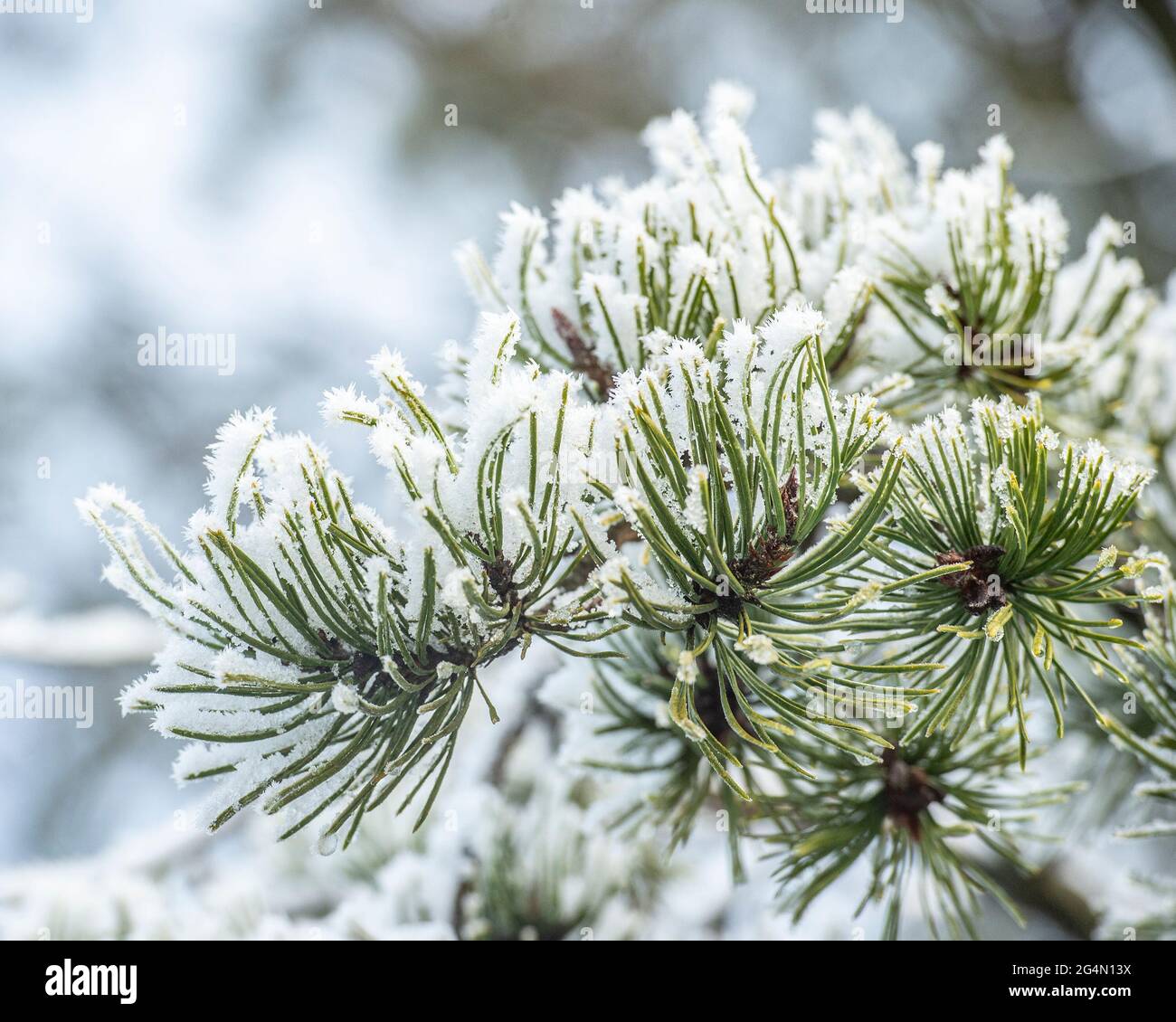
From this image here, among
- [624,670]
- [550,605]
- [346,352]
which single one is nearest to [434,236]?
[346,352]

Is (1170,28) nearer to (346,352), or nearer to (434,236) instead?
(434,236)

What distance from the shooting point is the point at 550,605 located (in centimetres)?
49

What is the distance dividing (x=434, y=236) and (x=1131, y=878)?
223cm

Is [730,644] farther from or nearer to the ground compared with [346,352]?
nearer to the ground

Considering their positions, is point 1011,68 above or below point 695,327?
above

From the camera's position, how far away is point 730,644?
0.48 meters
